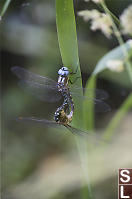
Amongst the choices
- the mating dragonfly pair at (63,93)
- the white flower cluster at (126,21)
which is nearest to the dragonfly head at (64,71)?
the mating dragonfly pair at (63,93)

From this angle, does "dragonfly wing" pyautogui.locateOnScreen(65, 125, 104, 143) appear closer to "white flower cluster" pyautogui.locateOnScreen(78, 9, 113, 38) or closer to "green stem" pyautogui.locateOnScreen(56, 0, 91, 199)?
"green stem" pyautogui.locateOnScreen(56, 0, 91, 199)

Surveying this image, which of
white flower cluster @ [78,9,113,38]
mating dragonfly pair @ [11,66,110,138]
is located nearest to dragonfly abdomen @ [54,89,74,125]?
mating dragonfly pair @ [11,66,110,138]

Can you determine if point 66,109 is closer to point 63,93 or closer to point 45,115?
point 63,93
